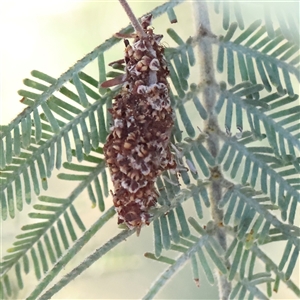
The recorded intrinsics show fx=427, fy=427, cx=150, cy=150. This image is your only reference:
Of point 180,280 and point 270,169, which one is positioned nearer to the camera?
point 270,169

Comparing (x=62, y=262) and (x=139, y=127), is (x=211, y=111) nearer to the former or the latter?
(x=139, y=127)

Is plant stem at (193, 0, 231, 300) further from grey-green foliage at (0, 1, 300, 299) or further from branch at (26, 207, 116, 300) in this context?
branch at (26, 207, 116, 300)

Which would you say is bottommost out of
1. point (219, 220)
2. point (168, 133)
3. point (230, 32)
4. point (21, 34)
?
point (219, 220)

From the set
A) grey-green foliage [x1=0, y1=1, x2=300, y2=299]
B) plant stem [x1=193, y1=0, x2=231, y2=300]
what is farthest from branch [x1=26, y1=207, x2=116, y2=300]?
plant stem [x1=193, y1=0, x2=231, y2=300]

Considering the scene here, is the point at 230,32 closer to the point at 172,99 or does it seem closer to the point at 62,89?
the point at 172,99

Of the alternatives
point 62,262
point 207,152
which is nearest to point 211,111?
point 207,152

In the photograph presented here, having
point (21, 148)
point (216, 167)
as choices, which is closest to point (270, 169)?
point (216, 167)

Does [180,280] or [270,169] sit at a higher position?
[270,169]
